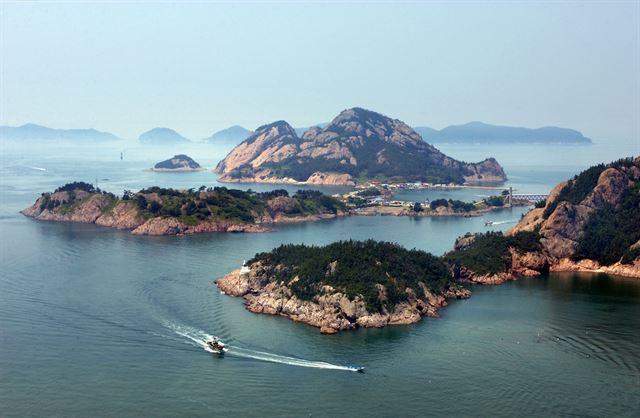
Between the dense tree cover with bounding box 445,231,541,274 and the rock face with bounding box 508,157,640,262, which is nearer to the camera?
the dense tree cover with bounding box 445,231,541,274

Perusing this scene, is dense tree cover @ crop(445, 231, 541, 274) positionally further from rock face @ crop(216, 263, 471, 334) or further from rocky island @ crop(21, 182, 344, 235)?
rocky island @ crop(21, 182, 344, 235)

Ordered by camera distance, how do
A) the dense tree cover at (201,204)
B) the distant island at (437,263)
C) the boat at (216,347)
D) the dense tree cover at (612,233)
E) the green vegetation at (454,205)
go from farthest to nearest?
1. the green vegetation at (454,205)
2. the dense tree cover at (201,204)
3. the dense tree cover at (612,233)
4. the distant island at (437,263)
5. the boat at (216,347)

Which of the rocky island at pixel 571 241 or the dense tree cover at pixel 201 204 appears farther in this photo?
the dense tree cover at pixel 201 204

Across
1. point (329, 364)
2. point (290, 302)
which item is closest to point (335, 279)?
point (290, 302)

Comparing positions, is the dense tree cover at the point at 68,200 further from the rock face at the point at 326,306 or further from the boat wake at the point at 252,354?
the boat wake at the point at 252,354

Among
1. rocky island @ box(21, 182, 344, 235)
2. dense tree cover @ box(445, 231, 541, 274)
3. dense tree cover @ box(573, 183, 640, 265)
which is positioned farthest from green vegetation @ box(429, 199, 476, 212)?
dense tree cover @ box(445, 231, 541, 274)

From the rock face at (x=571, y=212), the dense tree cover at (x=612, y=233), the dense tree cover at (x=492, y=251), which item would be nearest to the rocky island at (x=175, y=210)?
the dense tree cover at (x=492, y=251)

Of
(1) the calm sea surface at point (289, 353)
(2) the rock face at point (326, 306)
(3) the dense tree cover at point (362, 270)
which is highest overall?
(3) the dense tree cover at point (362, 270)


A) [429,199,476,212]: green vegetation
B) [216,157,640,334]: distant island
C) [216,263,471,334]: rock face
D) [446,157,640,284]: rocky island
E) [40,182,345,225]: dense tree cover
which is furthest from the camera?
[429,199,476,212]: green vegetation
